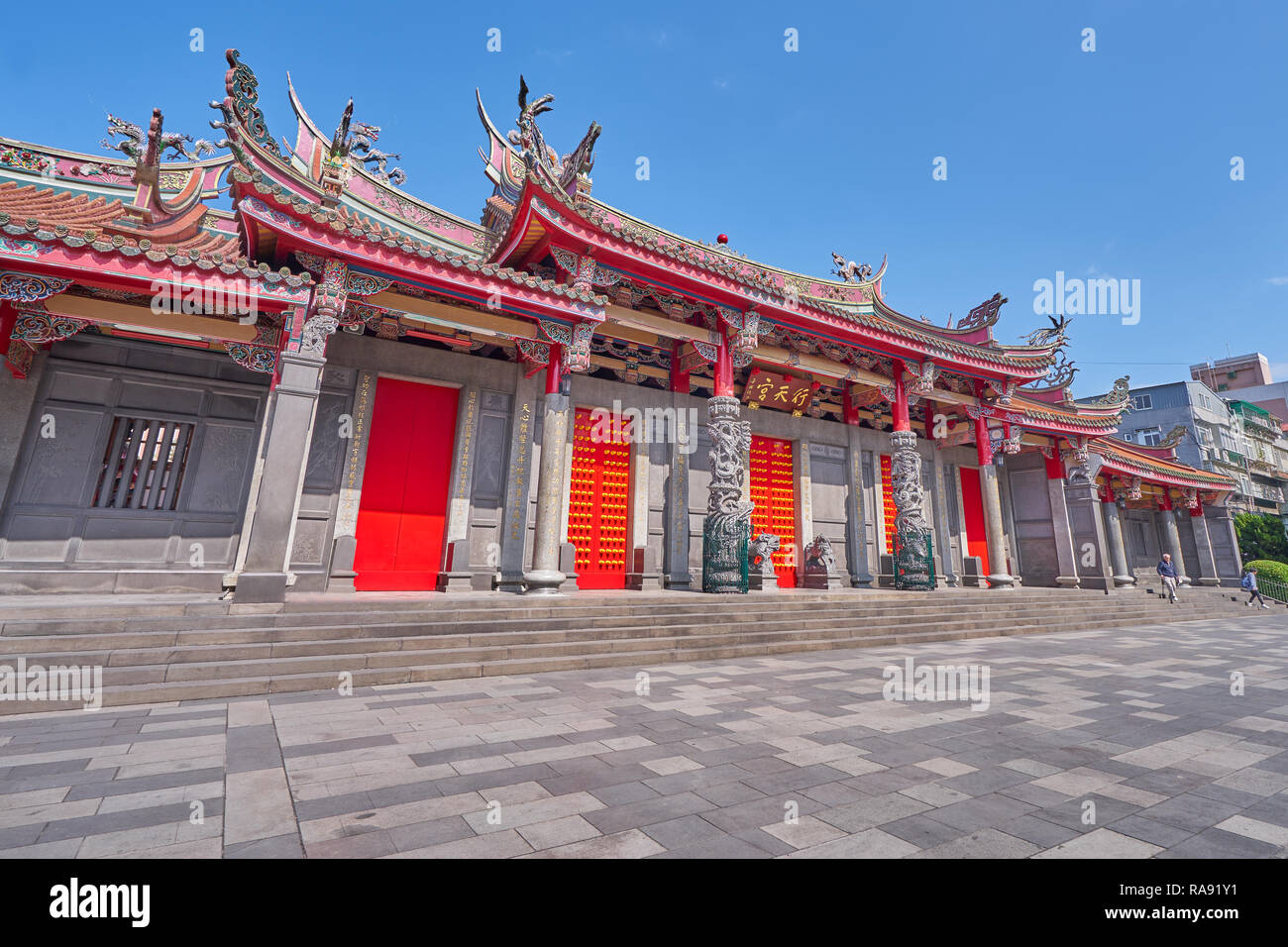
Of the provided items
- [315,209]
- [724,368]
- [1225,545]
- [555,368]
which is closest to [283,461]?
[315,209]

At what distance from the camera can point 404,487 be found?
9609 mm

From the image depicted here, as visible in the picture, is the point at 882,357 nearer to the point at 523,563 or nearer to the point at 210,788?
the point at 523,563

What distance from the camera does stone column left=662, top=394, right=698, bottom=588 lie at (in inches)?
441

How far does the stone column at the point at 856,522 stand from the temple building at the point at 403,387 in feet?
0.24

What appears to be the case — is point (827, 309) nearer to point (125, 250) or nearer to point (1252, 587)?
point (125, 250)

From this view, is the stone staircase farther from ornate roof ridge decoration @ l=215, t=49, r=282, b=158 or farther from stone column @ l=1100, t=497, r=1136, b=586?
stone column @ l=1100, t=497, r=1136, b=586

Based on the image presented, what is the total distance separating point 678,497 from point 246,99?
9.03 metres

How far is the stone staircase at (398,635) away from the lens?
483 cm

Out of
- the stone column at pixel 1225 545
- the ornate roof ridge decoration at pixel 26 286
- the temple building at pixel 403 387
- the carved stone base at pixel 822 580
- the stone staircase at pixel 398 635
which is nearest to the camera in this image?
the stone staircase at pixel 398 635

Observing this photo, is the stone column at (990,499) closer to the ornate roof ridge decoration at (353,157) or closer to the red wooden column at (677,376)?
the red wooden column at (677,376)

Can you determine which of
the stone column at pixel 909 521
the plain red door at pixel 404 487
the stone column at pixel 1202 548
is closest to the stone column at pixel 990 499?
the stone column at pixel 909 521

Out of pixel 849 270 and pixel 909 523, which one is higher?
pixel 849 270
